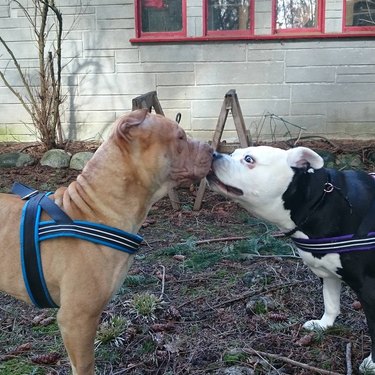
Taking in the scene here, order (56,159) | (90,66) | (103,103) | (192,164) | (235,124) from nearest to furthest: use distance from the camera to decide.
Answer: (192,164) → (235,124) → (56,159) → (90,66) → (103,103)

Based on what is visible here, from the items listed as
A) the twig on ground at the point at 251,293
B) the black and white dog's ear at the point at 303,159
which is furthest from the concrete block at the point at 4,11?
the black and white dog's ear at the point at 303,159

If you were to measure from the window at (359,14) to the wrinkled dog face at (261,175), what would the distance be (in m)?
6.88

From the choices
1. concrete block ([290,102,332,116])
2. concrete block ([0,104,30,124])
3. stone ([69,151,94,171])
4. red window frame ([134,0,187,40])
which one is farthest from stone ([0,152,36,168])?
concrete block ([290,102,332,116])

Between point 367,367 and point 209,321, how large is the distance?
121 cm

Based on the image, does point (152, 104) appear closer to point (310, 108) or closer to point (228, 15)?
point (228, 15)

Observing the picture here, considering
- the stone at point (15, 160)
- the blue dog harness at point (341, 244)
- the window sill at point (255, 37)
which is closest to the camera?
the blue dog harness at point (341, 244)

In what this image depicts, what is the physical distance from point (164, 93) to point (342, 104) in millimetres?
3263

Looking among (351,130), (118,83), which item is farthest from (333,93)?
(118,83)

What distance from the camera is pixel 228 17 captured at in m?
9.42

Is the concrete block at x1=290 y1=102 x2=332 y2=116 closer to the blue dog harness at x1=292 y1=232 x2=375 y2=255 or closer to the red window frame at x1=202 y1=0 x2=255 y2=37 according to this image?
the red window frame at x1=202 y1=0 x2=255 y2=37

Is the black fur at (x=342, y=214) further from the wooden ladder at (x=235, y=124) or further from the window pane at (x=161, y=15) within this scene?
the window pane at (x=161, y=15)

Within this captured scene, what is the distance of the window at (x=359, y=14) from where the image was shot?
9.23 meters

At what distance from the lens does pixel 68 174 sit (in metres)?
8.50

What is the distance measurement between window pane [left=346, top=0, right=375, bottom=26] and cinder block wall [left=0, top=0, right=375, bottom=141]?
243 millimetres
